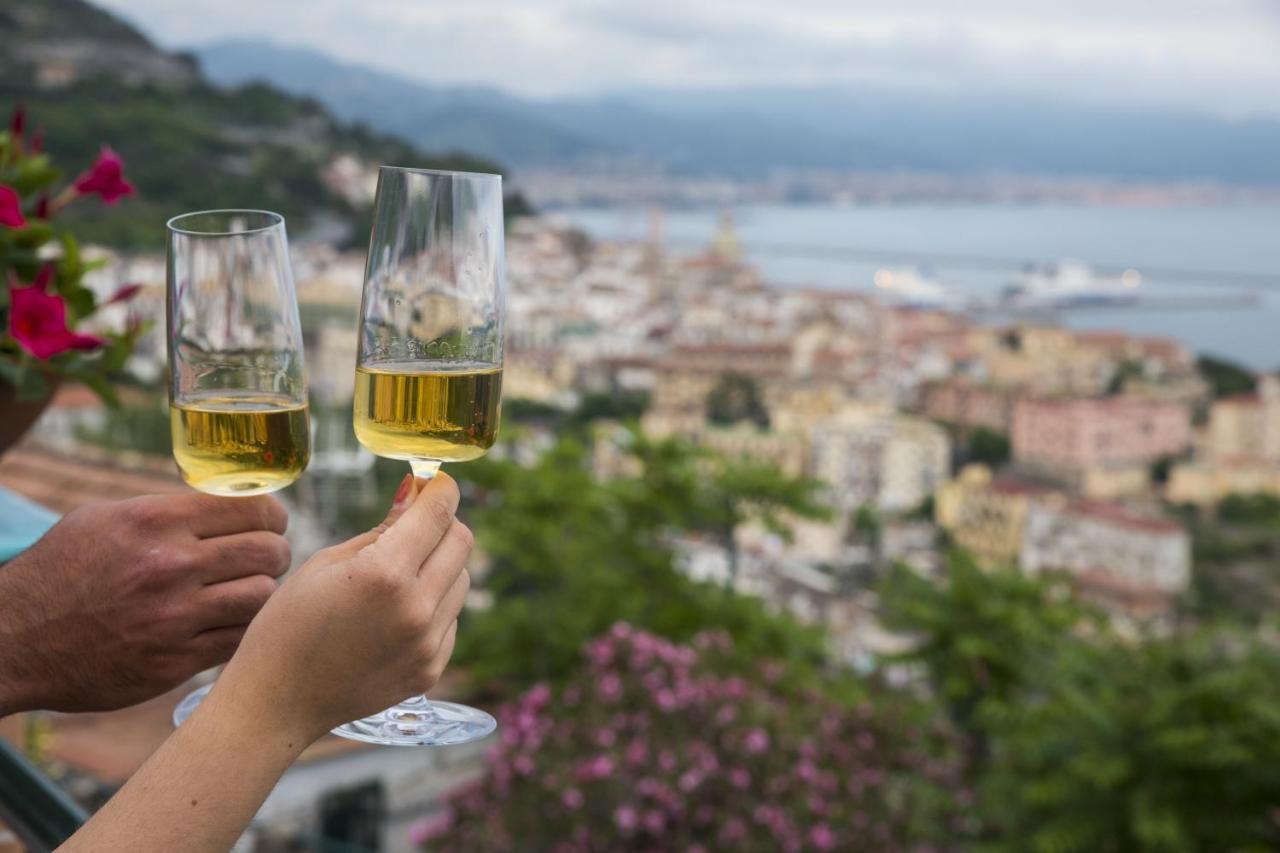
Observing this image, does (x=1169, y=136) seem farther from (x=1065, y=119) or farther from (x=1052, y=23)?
(x=1052, y=23)

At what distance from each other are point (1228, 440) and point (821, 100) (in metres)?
45.3

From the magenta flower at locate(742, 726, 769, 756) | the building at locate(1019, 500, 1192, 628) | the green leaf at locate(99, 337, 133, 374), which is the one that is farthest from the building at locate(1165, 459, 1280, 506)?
the green leaf at locate(99, 337, 133, 374)

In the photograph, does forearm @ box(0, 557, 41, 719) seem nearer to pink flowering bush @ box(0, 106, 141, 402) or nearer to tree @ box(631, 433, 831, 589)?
pink flowering bush @ box(0, 106, 141, 402)

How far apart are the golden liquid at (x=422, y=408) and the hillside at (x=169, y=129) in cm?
1488

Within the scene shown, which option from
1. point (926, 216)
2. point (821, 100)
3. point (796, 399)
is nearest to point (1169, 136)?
point (926, 216)

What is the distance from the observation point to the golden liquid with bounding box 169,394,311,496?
1.93ft

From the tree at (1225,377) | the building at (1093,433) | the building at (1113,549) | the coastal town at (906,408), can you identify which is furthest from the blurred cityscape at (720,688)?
the tree at (1225,377)

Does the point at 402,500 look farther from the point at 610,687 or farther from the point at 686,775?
the point at 610,687

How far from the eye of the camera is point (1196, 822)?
2340mm

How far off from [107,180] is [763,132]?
191 feet

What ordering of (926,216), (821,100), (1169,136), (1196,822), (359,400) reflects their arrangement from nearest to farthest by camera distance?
(359,400), (1196,822), (1169,136), (926,216), (821,100)

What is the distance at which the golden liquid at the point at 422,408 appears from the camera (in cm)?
59

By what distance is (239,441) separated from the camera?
0.59 metres

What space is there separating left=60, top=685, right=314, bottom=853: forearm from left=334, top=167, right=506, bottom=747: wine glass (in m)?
0.11
